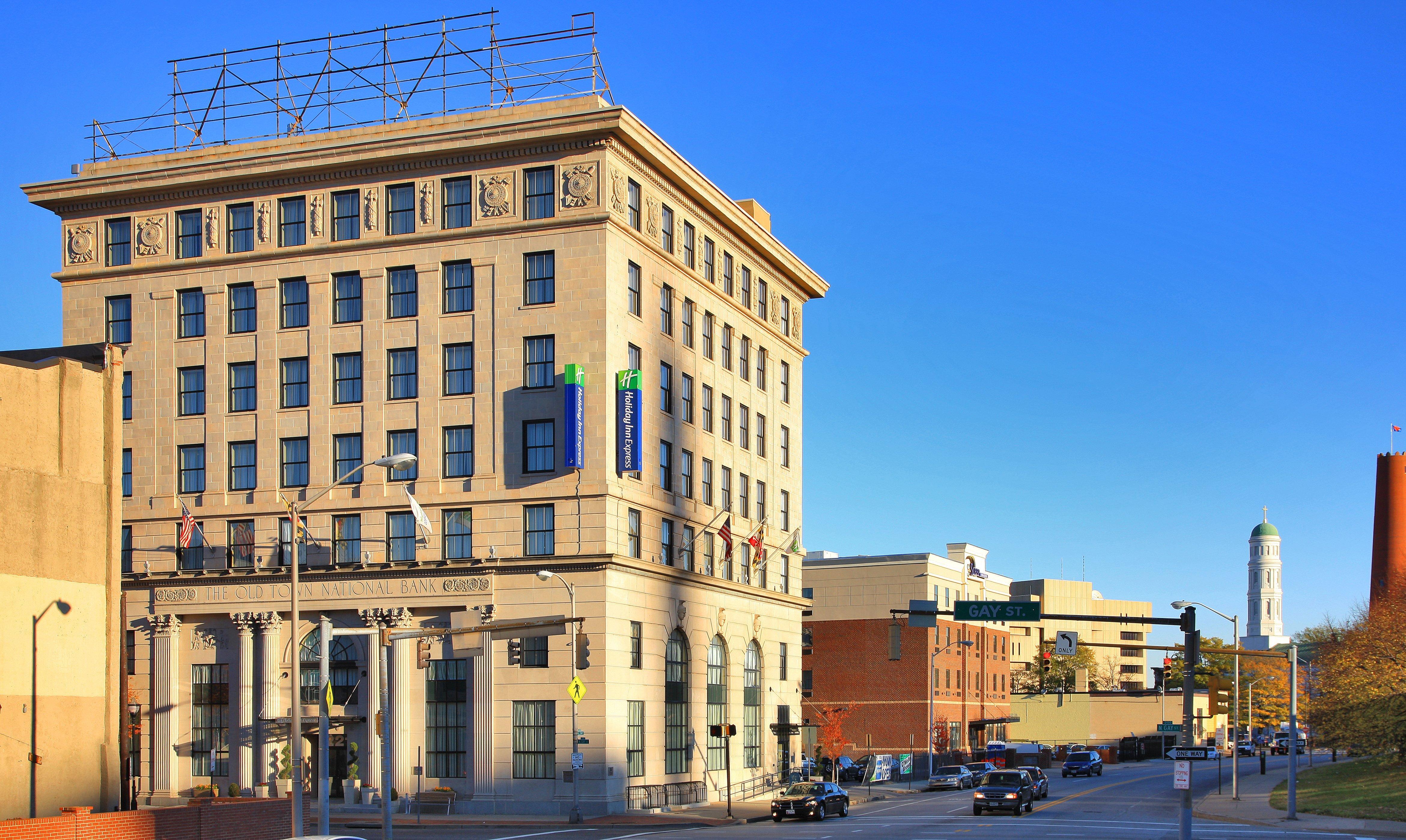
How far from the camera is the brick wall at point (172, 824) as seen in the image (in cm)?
2900

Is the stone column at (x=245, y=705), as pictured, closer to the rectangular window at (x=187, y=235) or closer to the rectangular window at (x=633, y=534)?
the rectangular window at (x=187, y=235)

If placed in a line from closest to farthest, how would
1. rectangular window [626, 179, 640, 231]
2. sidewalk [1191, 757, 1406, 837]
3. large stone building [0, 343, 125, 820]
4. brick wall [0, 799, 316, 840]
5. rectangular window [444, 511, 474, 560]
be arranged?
brick wall [0, 799, 316, 840]
large stone building [0, 343, 125, 820]
sidewalk [1191, 757, 1406, 837]
rectangular window [444, 511, 474, 560]
rectangular window [626, 179, 640, 231]

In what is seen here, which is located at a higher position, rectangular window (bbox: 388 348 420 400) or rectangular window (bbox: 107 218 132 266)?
rectangular window (bbox: 107 218 132 266)

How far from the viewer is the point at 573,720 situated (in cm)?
5431

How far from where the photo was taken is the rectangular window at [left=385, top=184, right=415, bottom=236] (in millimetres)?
61281

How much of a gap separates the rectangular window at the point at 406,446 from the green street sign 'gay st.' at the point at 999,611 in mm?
28188

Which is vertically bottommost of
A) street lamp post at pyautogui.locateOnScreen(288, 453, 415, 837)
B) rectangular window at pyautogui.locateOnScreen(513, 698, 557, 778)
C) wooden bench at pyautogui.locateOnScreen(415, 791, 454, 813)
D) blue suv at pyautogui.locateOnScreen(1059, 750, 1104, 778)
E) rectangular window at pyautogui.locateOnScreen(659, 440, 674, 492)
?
blue suv at pyautogui.locateOnScreen(1059, 750, 1104, 778)

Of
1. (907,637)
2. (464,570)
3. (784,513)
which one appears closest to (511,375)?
(464,570)

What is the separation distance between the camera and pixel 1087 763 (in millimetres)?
98000

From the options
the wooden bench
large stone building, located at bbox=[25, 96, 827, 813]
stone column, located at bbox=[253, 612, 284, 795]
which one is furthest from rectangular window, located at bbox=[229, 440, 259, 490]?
the wooden bench

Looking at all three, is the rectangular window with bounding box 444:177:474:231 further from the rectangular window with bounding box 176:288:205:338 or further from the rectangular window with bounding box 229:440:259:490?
the rectangular window with bounding box 229:440:259:490

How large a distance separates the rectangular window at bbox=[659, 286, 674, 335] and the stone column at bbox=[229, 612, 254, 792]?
73.1ft

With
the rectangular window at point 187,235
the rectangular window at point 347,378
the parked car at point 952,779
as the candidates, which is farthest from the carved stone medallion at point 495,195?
the parked car at point 952,779

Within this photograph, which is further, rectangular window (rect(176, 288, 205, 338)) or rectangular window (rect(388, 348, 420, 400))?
rectangular window (rect(176, 288, 205, 338))
